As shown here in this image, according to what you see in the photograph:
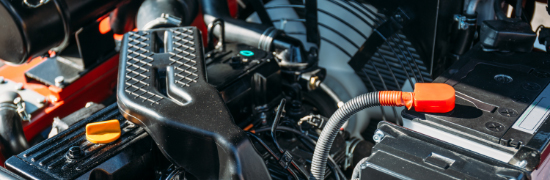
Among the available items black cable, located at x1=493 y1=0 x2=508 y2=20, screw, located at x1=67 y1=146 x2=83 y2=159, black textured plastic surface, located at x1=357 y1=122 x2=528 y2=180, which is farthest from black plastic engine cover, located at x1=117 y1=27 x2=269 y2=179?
black cable, located at x1=493 y1=0 x2=508 y2=20

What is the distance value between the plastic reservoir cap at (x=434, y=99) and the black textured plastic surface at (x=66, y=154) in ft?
1.78

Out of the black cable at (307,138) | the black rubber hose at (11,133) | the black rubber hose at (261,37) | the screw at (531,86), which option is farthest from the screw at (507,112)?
the black rubber hose at (11,133)

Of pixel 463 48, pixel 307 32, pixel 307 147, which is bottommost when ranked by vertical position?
pixel 307 147

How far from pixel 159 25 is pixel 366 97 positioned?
2.36 ft

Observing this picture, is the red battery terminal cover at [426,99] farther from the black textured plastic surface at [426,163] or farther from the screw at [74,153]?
the screw at [74,153]

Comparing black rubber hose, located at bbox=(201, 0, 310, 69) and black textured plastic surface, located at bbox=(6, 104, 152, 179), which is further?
black rubber hose, located at bbox=(201, 0, 310, 69)

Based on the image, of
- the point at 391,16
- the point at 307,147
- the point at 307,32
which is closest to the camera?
the point at 307,147

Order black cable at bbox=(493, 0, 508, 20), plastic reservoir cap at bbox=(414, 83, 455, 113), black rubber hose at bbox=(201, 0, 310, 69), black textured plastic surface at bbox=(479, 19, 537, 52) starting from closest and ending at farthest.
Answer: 1. plastic reservoir cap at bbox=(414, 83, 455, 113)
2. black textured plastic surface at bbox=(479, 19, 537, 52)
3. black cable at bbox=(493, 0, 508, 20)
4. black rubber hose at bbox=(201, 0, 310, 69)

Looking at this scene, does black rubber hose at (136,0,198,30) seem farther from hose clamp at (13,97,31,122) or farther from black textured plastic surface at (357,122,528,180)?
black textured plastic surface at (357,122,528,180)

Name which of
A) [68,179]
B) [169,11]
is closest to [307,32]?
[169,11]

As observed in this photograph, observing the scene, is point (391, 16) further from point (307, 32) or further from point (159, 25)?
point (159, 25)

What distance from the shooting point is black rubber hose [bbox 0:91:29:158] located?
1.12 meters

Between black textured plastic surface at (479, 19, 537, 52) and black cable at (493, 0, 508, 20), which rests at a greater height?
black cable at (493, 0, 508, 20)

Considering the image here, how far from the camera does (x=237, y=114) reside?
1192 mm
